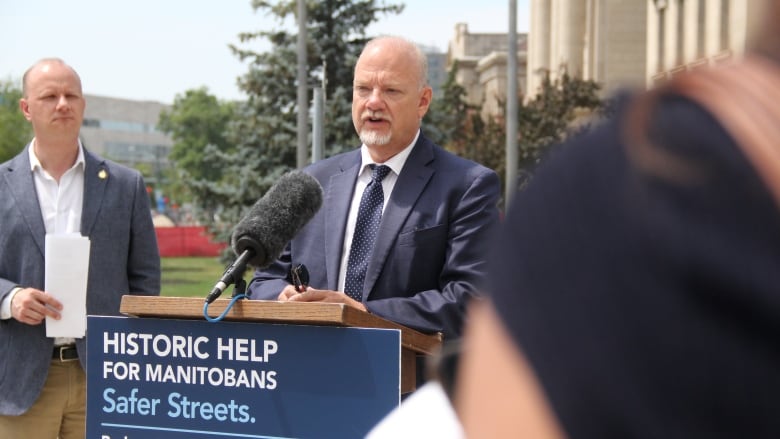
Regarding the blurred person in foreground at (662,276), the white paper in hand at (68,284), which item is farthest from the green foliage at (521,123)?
the blurred person in foreground at (662,276)

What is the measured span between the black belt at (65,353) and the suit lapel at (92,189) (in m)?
0.55

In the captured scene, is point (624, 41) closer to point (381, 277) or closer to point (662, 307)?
point (381, 277)

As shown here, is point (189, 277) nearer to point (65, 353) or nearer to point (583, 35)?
point (583, 35)

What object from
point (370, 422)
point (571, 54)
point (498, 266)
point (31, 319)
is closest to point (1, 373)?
point (31, 319)

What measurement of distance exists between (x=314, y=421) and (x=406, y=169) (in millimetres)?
1381

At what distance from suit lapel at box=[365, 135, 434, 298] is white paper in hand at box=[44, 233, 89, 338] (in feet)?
4.80

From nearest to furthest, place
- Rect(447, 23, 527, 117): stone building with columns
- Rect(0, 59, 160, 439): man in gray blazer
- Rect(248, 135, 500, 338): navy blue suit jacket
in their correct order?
Rect(248, 135, 500, 338): navy blue suit jacket < Rect(0, 59, 160, 439): man in gray blazer < Rect(447, 23, 527, 117): stone building with columns

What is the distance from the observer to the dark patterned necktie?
4.31 metres

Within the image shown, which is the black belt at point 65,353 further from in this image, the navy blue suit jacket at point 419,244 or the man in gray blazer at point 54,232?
the navy blue suit jacket at point 419,244

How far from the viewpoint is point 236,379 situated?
3.52 meters

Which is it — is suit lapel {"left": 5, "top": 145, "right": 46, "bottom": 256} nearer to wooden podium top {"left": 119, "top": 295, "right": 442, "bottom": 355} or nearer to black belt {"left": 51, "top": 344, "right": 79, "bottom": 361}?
→ black belt {"left": 51, "top": 344, "right": 79, "bottom": 361}

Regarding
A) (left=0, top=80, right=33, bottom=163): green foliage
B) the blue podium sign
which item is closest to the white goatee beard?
the blue podium sign

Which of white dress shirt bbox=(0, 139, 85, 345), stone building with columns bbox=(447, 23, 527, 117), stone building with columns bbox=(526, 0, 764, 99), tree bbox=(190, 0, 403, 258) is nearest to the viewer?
white dress shirt bbox=(0, 139, 85, 345)

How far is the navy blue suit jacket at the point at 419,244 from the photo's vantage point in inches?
161
